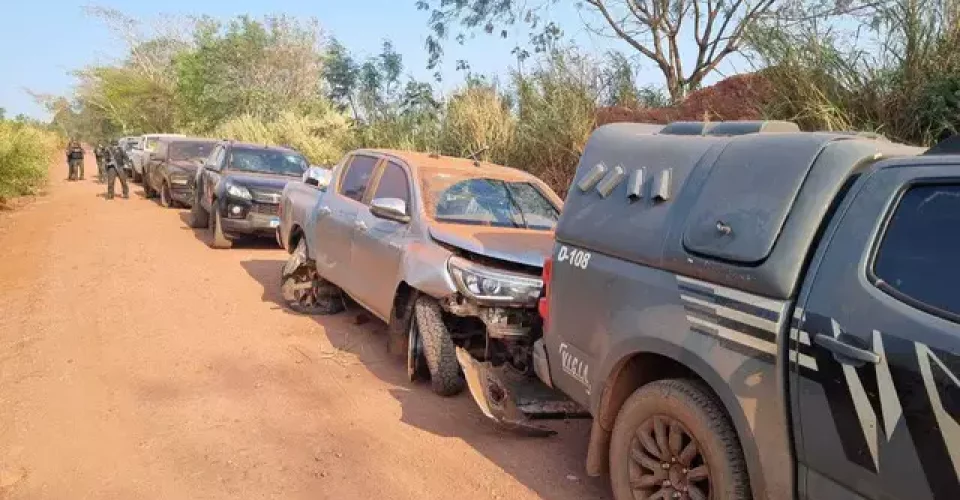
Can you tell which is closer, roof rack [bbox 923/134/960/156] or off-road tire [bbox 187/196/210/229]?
roof rack [bbox 923/134/960/156]

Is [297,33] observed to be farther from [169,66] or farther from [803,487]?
[803,487]

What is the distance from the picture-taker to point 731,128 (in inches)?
134

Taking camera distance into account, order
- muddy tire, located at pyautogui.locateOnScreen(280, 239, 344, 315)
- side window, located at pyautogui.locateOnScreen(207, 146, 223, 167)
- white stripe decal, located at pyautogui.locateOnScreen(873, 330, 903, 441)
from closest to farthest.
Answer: white stripe decal, located at pyautogui.locateOnScreen(873, 330, 903, 441)
muddy tire, located at pyautogui.locateOnScreen(280, 239, 344, 315)
side window, located at pyautogui.locateOnScreen(207, 146, 223, 167)

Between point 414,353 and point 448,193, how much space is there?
4.58 feet

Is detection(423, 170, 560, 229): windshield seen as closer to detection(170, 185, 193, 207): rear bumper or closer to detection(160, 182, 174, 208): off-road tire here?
detection(170, 185, 193, 207): rear bumper

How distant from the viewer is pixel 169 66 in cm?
5294

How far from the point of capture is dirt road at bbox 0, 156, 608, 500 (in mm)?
3859

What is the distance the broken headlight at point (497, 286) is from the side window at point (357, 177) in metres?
2.34

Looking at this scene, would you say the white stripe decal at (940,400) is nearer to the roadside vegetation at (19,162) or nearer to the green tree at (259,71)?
the roadside vegetation at (19,162)

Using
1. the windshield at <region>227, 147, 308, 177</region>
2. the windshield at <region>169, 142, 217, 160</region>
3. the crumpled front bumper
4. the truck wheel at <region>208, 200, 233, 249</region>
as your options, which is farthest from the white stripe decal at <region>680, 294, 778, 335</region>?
the windshield at <region>169, 142, 217, 160</region>

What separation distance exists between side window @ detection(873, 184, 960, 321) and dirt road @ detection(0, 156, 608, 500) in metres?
2.08

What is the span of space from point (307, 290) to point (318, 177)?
1.29 metres

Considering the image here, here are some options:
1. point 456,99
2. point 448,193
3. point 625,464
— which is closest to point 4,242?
point 456,99

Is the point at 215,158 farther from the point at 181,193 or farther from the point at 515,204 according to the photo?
the point at 515,204
